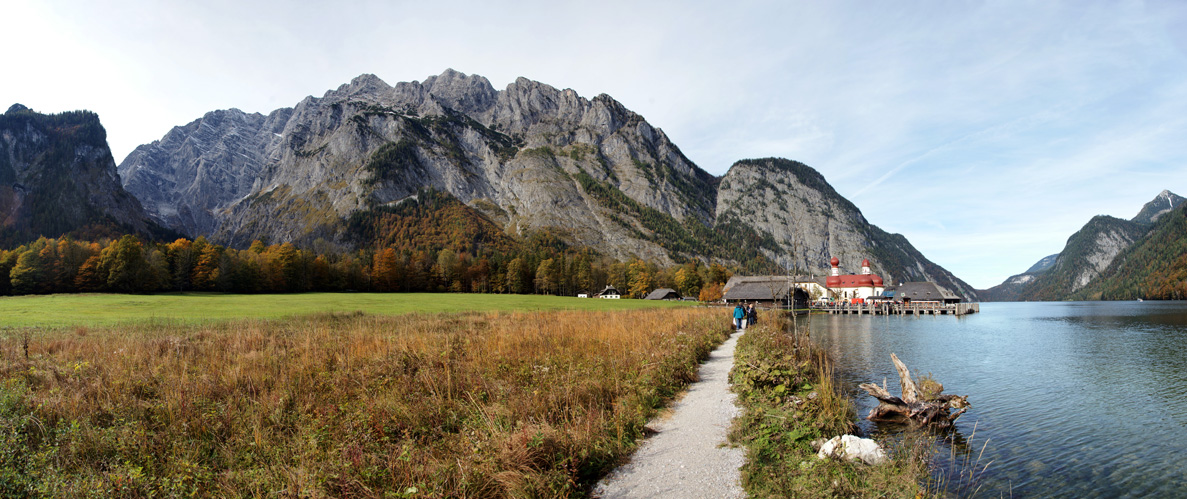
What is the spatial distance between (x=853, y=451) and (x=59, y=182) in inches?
9908

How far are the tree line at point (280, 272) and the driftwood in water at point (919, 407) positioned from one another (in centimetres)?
8034

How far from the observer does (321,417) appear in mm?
6473

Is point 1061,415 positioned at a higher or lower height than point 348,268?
lower

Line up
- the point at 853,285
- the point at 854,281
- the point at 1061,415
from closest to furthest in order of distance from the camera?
the point at 1061,415 → the point at 853,285 → the point at 854,281

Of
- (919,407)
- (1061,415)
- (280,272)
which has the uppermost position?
(280,272)

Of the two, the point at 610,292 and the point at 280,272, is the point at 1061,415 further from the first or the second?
the point at 610,292

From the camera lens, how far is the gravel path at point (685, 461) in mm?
5199

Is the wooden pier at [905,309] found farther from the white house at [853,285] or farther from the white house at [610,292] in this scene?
the white house at [610,292]

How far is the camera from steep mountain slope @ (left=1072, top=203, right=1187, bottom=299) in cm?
13188

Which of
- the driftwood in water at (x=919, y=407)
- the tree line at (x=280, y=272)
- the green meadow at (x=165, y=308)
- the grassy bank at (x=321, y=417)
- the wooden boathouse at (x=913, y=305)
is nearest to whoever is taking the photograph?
the grassy bank at (x=321, y=417)

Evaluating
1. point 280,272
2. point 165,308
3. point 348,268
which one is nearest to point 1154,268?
point 348,268

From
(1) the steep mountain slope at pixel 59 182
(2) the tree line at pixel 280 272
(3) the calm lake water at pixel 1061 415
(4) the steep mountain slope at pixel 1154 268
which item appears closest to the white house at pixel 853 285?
(2) the tree line at pixel 280 272

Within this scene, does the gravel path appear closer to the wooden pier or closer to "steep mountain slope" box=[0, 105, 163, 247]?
the wooden pier

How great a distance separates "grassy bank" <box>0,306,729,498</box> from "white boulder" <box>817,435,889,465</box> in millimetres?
2682
